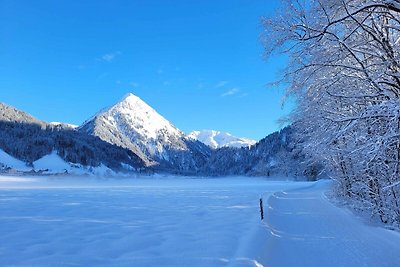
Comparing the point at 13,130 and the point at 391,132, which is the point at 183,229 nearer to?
the point at 391,132

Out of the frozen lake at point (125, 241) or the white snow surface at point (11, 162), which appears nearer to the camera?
the frozen lake at point (125, 241)

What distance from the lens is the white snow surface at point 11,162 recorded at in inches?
5244

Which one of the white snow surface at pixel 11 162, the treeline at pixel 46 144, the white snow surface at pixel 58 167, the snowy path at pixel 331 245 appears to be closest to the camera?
the snowy path at pixel 331 245

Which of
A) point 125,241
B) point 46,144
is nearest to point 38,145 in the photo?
point 46,144

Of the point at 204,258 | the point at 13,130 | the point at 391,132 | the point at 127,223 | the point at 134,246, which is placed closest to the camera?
the point at 391,132

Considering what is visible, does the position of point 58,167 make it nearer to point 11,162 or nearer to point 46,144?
point 46,144

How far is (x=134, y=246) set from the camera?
25.0 ft

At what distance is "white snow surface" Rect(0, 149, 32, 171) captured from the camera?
437ft

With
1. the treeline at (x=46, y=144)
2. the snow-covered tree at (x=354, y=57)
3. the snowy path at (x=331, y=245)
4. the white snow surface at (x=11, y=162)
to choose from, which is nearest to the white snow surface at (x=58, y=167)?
the treeline at (x=46, y=144)

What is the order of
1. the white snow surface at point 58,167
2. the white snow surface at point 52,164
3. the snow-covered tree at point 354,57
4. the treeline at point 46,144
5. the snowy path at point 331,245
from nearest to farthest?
the snow-covered tree at point 354,57, the snowy path at point 331,245, the white snow surface at point 58,167, the white snow surface at point 52,164, the treeline at point 46,144

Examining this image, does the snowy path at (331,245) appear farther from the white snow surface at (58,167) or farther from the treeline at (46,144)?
the treeline at (46,144)

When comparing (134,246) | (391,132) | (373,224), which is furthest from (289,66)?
(373,224)

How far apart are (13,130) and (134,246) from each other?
170 metres

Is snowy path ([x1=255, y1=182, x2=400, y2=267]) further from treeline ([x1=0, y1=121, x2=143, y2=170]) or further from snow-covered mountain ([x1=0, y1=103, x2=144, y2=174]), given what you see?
treeline ([x1=0, y1=121, x2=143, y2=170])
